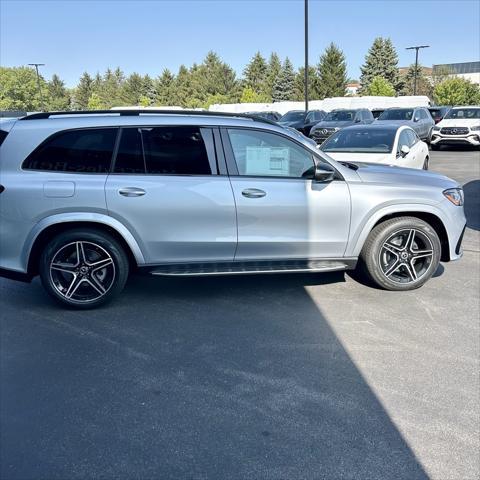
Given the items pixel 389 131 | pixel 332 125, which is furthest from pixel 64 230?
pixel 332 125

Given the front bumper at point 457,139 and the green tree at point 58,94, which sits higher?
the green tree at point 58,94

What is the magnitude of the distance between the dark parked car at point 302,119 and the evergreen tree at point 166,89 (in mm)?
62665

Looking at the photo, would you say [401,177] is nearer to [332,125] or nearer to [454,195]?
[454,195]

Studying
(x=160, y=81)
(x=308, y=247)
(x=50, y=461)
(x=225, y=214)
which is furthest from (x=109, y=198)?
(x=160, y=81)

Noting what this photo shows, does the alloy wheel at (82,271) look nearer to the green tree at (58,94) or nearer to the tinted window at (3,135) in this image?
the tinted window at (3,135)

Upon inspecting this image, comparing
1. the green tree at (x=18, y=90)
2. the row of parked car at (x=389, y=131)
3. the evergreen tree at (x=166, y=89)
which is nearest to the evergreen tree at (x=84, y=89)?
the green tree at (x=18, y=90)

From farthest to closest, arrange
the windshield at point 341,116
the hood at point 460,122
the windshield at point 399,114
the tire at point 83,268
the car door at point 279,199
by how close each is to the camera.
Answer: the windshield at point 341,116, the windshield at point 399,114, the hood at point 460,122, the car door at point 279,199, the tire at point 83,268

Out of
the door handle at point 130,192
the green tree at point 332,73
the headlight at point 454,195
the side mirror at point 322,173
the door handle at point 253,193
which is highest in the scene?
the green tree at point 332,73

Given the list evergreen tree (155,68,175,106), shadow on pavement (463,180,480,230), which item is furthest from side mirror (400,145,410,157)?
evergreen tree (155,68,175,106)

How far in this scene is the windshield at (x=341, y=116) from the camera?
70.5 feet

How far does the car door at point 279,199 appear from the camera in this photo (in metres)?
4.48

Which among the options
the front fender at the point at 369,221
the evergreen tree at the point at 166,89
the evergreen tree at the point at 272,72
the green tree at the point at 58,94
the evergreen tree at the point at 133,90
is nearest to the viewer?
the front fender at the point at 369,221

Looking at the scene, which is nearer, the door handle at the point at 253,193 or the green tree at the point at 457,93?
the door handle at the point at 253,193

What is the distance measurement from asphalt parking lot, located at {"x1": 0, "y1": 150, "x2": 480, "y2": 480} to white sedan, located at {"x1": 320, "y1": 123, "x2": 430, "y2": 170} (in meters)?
4.57
